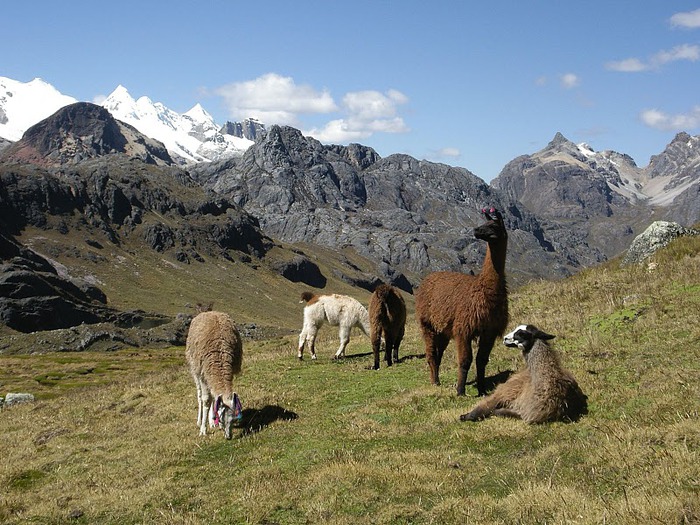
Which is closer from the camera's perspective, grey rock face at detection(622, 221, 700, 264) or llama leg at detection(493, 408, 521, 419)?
llama leg at detection(493, 408, 521, 419)

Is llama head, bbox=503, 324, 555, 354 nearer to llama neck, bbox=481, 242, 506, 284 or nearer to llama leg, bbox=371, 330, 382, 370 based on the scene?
llama neck, bbox=481, 242, 506, 284

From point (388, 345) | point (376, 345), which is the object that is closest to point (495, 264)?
point (376, 345)

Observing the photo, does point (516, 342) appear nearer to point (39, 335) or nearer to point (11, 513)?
point (11, 513)

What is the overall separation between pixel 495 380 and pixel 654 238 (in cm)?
1898

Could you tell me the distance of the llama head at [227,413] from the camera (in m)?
13.8

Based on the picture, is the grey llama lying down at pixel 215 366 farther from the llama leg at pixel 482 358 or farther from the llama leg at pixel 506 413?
the llama leg at pixel 506 413

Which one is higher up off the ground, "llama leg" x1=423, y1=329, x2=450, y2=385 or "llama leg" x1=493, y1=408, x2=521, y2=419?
"llama leg" x1=423, y1=329, x2=450, y2=385

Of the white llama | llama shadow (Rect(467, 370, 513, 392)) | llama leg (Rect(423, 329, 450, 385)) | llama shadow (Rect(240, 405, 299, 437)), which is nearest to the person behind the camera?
llama shadow (Rect(240, 405, 299, 437))

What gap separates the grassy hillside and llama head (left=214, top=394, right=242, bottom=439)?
1.21ft

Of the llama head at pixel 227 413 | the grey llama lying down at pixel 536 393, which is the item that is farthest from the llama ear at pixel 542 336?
the llama head at pixel 227 413

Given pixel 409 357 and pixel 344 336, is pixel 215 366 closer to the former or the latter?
pixel 409 357

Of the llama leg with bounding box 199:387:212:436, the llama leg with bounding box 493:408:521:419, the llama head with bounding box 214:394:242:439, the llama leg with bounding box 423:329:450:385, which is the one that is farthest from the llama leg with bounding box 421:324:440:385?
the llama leg with bounding box 199:387:212:436

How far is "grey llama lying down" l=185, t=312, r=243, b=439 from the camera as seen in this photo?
14047 mm

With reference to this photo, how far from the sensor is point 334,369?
21.1m
